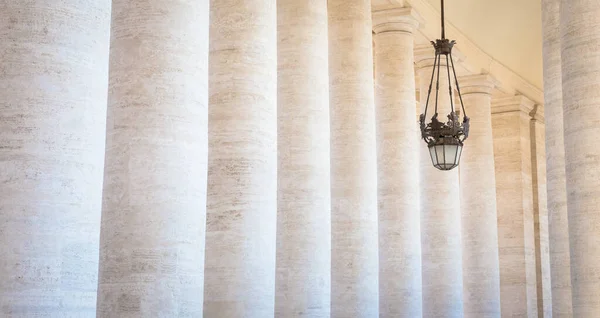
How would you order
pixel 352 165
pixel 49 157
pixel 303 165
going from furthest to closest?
pixel 352 165 < pixel 303 165 < pixel 49 157

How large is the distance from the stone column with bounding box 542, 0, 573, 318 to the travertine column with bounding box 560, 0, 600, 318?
3692 mm

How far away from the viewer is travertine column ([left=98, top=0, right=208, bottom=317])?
21.8m

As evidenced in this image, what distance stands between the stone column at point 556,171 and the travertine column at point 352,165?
9.36 m

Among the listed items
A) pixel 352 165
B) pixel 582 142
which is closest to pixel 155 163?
pixel 582 142

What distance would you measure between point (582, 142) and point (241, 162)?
12067mm

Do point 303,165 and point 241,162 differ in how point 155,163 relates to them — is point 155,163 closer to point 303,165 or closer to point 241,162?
point 241,162

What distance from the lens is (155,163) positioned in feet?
73.3

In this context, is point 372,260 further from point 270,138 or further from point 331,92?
point 270,138

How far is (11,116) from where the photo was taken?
1745 cm

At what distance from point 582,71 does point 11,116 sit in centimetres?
2187

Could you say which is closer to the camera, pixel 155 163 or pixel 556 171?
pixel 155 163

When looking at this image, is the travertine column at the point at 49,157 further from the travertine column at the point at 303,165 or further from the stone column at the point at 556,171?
the stone column at the point at 556,171

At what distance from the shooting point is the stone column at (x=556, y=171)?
3600cm

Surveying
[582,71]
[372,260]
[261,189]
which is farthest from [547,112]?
[261,189]
